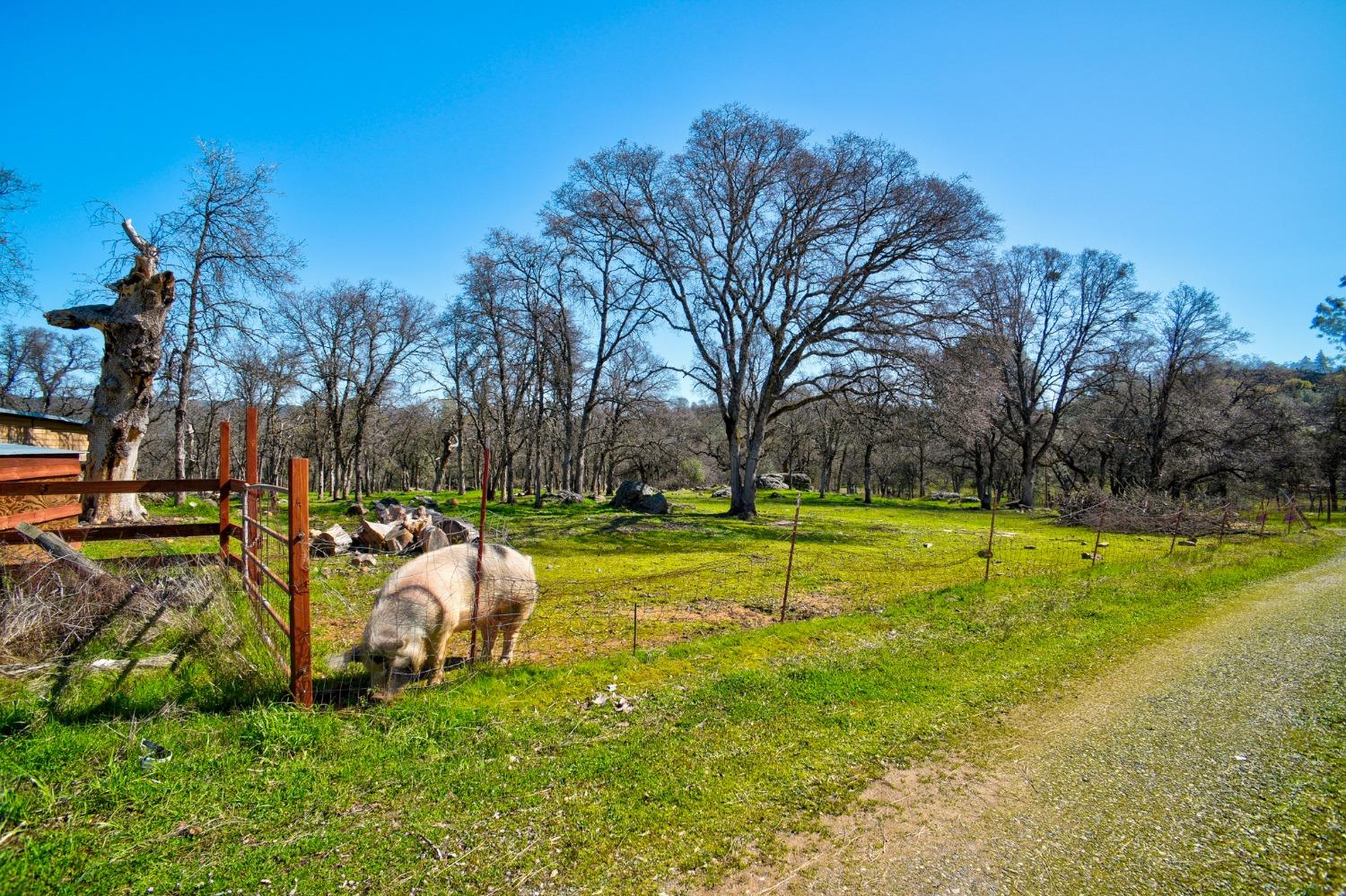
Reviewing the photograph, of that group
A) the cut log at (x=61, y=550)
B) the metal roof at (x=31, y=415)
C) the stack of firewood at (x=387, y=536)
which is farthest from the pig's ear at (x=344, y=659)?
the metal roof at (x=31, y=415)

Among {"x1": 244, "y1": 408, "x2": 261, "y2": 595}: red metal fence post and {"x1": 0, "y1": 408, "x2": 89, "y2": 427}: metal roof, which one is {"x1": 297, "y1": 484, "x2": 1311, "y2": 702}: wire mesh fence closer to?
{"x1": 244, "y1": 408, "x2": 261, "y2": 595}: red metal fence post

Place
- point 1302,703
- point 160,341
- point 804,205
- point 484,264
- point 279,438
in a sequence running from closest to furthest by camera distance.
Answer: point 1302,703 → point 160,341 → point 804,205 → point 484,264 → point 279,438

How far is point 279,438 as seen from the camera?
46375 mm

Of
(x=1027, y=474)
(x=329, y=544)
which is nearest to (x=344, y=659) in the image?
(x=329, y=544)

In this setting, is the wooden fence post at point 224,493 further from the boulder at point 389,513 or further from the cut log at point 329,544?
the boulder at point 389,513

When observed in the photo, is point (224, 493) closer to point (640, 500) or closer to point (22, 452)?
point (22, 452)

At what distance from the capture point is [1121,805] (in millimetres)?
3814

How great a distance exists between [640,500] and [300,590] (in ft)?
71.6

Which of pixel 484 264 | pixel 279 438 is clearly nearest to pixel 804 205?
pixel 484 264

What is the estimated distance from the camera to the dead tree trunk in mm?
10953

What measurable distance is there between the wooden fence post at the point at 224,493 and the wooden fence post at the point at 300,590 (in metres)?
3.18

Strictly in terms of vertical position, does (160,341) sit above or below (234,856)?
above

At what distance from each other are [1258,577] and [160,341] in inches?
945

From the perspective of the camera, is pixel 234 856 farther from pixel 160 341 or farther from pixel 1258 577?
pixel 1258 577
